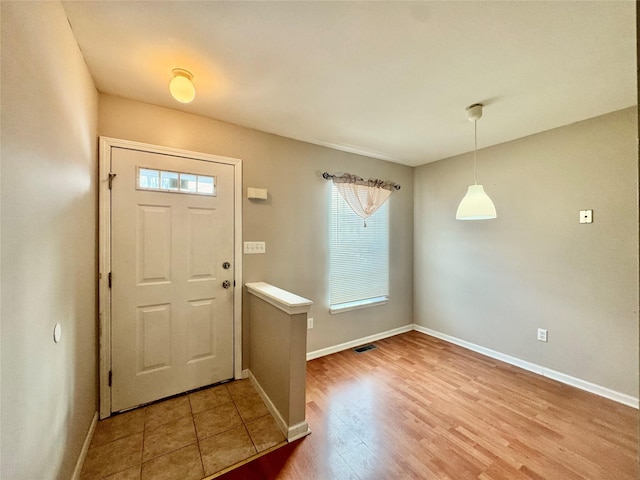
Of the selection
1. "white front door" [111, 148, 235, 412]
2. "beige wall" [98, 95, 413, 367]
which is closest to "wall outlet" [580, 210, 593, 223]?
"beige wall" [98, 95, 413, 367]

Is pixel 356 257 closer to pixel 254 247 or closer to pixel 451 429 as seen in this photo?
pixel 254 247

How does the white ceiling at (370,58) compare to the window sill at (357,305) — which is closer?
the white ceiling at (370,58)

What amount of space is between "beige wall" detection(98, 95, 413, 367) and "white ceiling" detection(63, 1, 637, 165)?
154 mm

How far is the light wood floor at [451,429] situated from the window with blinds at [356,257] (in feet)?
2.70

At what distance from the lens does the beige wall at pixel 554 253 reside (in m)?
2.14

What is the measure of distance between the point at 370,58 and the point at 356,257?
2.17 m

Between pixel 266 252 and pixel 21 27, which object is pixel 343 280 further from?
pixel 21 27

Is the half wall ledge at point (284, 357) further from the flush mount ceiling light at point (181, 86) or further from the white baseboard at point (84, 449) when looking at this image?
the flush mount ceiling light at point (181, 86)

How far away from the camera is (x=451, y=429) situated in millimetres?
1812

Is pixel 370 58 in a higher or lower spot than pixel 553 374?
higher

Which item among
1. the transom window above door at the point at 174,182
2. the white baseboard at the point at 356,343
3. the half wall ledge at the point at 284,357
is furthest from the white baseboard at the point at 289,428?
the transom window above door at the point at 174,182

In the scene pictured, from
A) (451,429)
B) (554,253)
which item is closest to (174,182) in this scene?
(451,429)

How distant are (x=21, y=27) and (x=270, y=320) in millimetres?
1906

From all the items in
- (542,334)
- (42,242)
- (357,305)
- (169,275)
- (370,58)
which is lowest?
(542,334)
